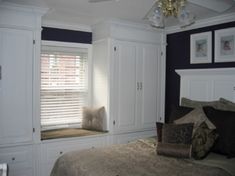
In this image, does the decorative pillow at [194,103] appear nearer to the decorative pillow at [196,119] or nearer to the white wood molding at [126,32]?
the decorative pillow at [196,119]

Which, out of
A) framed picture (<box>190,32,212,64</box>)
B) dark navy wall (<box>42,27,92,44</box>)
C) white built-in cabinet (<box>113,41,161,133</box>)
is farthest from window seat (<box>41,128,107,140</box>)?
framed picture (<box>190,32,212,64</box>)

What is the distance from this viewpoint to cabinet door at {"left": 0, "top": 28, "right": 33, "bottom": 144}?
3.15 meters

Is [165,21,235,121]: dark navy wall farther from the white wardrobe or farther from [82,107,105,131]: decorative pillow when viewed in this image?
[82,107,105,131]: decorative pillow

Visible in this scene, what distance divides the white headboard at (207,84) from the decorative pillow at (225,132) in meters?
0.66

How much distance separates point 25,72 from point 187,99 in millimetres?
2205

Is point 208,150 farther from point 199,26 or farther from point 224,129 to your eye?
point 199,26

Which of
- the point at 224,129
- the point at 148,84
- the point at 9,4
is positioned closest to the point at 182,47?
the point at 148,84

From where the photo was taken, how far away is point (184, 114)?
10.8ft

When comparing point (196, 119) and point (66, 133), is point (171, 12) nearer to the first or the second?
point (196, 119)

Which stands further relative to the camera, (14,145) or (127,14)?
(127,14)

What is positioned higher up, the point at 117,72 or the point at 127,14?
the point at 127,14

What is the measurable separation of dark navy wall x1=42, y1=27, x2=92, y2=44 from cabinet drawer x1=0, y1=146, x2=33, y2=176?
1.61m

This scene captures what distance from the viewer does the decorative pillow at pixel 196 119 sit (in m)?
2.90

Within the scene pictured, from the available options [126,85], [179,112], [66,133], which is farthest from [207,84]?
[66,133]
